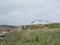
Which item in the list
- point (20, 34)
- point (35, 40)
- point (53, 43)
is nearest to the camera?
point (53, 43)

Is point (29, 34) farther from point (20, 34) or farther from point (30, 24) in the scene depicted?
point (30, 24)

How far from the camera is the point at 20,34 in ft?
19.6

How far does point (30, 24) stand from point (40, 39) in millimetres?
1752

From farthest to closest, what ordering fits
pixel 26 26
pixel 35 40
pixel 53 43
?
pixel 26 26 < pixel 35 40 < pixel 53 43

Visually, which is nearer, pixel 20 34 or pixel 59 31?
pixel 59 31

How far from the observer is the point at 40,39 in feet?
17.7

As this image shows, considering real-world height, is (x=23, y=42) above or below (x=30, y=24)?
below

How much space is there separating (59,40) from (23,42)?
3.86 ft

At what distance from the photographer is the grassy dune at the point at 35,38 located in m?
5.23

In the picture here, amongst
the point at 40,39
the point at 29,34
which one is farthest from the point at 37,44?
the point at 29,34

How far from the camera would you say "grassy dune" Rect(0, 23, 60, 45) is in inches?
206

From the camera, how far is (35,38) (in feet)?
18.1

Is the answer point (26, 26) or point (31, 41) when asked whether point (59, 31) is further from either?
point (26, 26)

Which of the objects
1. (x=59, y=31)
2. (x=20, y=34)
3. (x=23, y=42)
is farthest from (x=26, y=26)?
(x=59, y=31)
